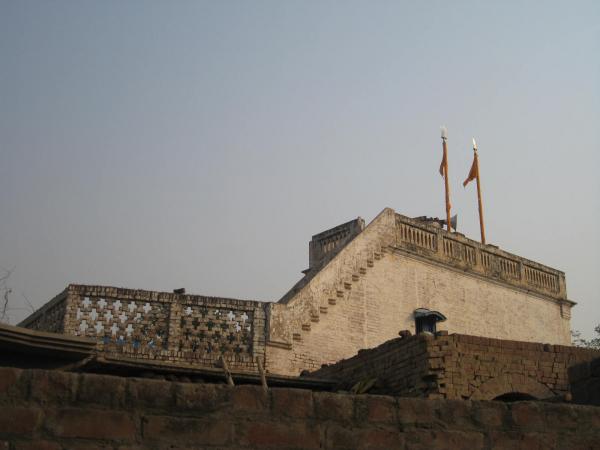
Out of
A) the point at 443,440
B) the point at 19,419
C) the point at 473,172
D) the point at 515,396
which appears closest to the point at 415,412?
the point at 443,440

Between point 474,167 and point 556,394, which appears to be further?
point 474,167

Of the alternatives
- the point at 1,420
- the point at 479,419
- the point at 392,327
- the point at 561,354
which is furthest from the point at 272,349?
the point at 1,420

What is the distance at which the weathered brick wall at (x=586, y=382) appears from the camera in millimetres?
7117

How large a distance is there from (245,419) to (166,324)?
33.8ft

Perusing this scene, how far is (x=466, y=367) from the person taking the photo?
1208 centimetres

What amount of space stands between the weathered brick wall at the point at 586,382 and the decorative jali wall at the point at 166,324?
823cm

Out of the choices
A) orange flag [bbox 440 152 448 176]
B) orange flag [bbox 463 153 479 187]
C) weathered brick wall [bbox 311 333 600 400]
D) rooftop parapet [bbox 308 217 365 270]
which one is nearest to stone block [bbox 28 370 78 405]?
weathered brick wall [bbox 311 333 600 400]

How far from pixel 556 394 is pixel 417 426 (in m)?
8.09

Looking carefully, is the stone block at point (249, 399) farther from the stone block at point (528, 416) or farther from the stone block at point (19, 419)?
the stone block at point (528, 416)

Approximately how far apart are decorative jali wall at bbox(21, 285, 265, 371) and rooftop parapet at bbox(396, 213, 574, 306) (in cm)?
515

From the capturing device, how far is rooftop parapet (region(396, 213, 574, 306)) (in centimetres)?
1955

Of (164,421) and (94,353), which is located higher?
(94,353)

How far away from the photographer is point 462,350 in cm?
1213

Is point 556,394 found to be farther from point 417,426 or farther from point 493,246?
point 493,246
